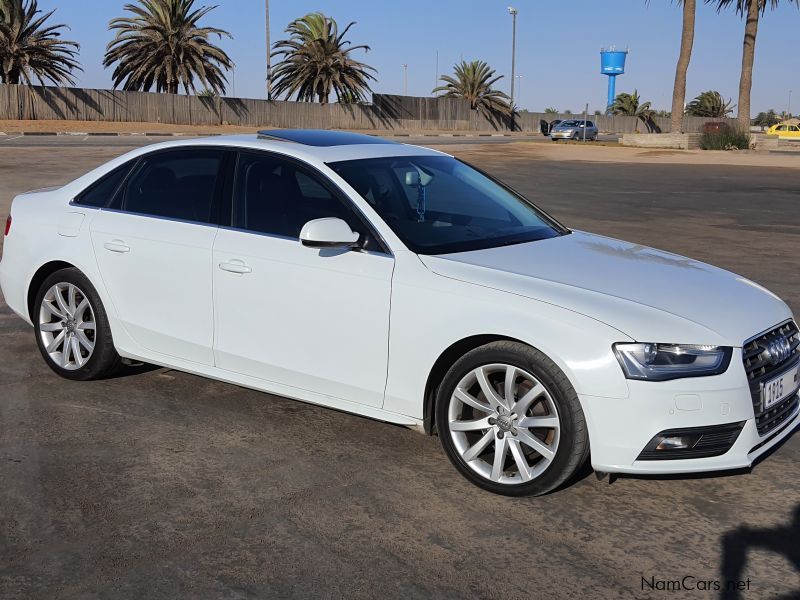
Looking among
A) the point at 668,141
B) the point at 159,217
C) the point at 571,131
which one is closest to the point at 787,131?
the point at 571,131

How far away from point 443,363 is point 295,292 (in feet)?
2.96

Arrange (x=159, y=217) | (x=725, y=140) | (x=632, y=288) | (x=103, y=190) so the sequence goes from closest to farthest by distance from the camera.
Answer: (x=632, y=288)
(x=159, y=217)
(x=103, y=190)
(x=725, y=140)

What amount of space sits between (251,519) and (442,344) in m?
1.15

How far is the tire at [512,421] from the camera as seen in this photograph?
401 cm

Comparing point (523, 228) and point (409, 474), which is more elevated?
point (523, 228)

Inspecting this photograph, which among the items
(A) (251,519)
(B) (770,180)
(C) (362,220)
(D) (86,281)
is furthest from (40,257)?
(B) (770,180)

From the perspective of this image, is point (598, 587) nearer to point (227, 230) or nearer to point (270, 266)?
point (270, 266)

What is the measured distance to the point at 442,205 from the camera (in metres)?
5.34

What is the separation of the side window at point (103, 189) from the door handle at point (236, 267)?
121 cm

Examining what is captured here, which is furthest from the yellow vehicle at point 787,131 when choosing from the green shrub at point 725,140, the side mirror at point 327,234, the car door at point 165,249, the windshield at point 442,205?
the side mirror at point 327,234

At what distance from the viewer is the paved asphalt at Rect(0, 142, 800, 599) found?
348 cm

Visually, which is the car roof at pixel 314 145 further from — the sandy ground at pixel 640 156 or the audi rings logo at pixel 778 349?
the sandy ground at pixel 640 156

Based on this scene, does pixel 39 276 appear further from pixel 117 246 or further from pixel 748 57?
pixel 748 57

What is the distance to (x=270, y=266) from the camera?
4.89m
